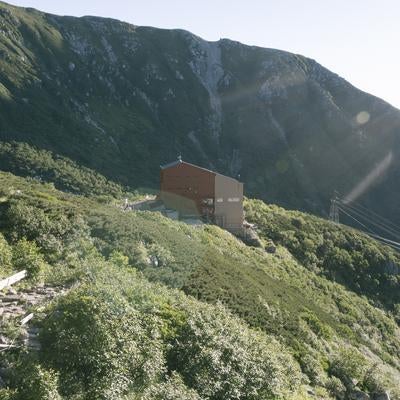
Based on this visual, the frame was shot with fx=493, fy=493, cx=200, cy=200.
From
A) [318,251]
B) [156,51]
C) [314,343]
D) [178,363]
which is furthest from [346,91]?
[178,363]

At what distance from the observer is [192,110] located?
13262 cm

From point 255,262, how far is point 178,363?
82.2 ft

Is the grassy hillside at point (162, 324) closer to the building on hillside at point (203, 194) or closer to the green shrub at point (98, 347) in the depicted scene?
the green shrub at point (98, 347)

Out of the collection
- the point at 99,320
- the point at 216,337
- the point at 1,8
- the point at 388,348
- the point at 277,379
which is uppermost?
the point at 1,8

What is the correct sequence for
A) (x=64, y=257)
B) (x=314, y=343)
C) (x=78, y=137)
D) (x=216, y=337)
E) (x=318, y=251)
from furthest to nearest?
1. (x=78, y=137)
2. (x=318, y=251)
3. (x=314, y=343)
4. (x=64, y=257)
5. (x=216, y=337)

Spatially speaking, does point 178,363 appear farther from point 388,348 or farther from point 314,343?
point 388,348

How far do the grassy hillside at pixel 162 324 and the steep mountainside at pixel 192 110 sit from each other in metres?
62.7

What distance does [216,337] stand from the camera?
513 inches

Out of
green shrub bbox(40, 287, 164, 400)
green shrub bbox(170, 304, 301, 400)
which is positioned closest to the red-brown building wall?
green shrub bbox(170, 304, 301, 400)

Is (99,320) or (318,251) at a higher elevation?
(99,320)

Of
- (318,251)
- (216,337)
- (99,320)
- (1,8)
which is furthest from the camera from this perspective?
(1,8)

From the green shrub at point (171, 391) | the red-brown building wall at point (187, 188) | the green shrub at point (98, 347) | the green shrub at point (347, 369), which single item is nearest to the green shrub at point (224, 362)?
the green shrub at point (171, 391)

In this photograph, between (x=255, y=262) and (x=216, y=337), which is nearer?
(x=216, y=337)

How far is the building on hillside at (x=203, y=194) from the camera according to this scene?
50.5 m
